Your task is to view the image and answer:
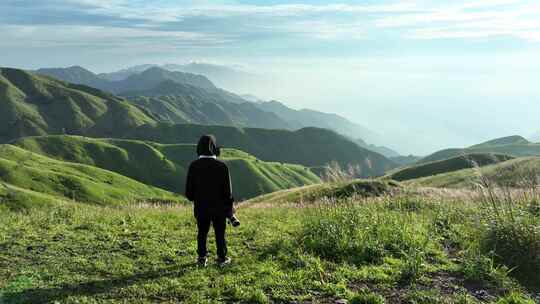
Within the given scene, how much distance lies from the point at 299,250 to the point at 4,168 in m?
136

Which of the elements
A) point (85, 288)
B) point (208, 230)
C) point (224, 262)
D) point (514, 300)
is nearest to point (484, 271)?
point (514, 300)

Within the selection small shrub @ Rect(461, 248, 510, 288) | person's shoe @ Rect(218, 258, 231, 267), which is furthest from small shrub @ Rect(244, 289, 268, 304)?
small shrub @ Rect(461, 248, 510, 288)

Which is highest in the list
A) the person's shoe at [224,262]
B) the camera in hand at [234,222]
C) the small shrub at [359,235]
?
the camera in hand at [234,222]

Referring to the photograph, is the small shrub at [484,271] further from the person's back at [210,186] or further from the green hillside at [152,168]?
the green hillside at [152,168]

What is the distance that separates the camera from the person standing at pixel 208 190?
10.2 meters

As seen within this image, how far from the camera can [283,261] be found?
1048cm

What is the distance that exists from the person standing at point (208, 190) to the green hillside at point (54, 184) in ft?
327

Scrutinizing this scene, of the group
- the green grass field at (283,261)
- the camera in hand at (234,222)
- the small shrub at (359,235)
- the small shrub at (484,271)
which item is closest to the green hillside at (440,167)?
the small shrub at (359,235)

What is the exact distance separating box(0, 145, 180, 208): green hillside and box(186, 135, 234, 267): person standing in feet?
327

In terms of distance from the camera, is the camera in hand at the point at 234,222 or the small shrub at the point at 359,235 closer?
the camera in hand at the point at 234,222

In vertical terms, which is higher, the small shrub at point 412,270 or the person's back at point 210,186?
the person's back at point 210,186

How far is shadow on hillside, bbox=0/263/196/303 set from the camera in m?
7.98

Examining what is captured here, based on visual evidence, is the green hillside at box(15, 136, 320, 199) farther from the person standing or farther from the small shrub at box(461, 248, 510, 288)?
the small shrub at box(461, 248, 510, 288)

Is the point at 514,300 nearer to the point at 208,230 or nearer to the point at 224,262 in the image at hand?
the point at 224,262
